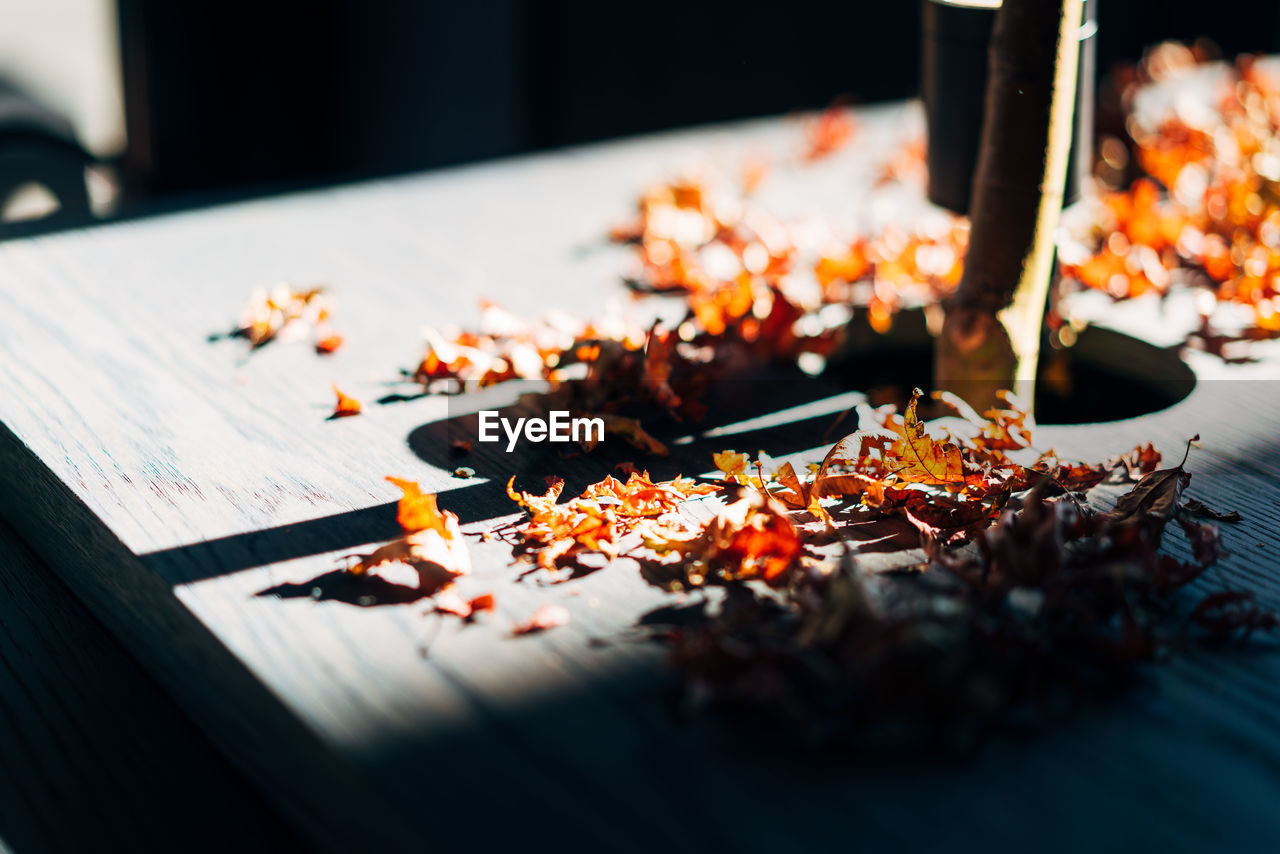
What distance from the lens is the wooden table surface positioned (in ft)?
1.81

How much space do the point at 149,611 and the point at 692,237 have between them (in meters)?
0.95

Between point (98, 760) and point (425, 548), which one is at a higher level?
point (425, 548)

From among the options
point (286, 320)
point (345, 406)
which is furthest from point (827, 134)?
point (345, 406)

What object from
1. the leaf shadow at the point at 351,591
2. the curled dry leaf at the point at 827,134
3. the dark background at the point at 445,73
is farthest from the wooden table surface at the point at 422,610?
the dark background at the point at 445,73

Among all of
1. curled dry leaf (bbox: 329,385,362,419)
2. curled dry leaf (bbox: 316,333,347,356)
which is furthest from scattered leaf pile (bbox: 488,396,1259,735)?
curled dry leaf (bbox: 316,333,347,356)

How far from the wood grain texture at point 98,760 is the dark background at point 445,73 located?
1.82 m

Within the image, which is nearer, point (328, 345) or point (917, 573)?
point (917, 573)

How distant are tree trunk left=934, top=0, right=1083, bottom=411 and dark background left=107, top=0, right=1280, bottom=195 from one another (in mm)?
1912

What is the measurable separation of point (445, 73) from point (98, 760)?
2.41 metres

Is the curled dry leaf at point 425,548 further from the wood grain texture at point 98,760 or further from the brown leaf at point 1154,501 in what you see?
the brown leaf at point 1154,501

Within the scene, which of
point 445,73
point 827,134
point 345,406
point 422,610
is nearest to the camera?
point 422,610

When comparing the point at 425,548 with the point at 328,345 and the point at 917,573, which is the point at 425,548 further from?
the point at 328,345

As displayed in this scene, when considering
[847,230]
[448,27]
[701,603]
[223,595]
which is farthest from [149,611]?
[448,27]

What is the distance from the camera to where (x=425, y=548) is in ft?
2.37
